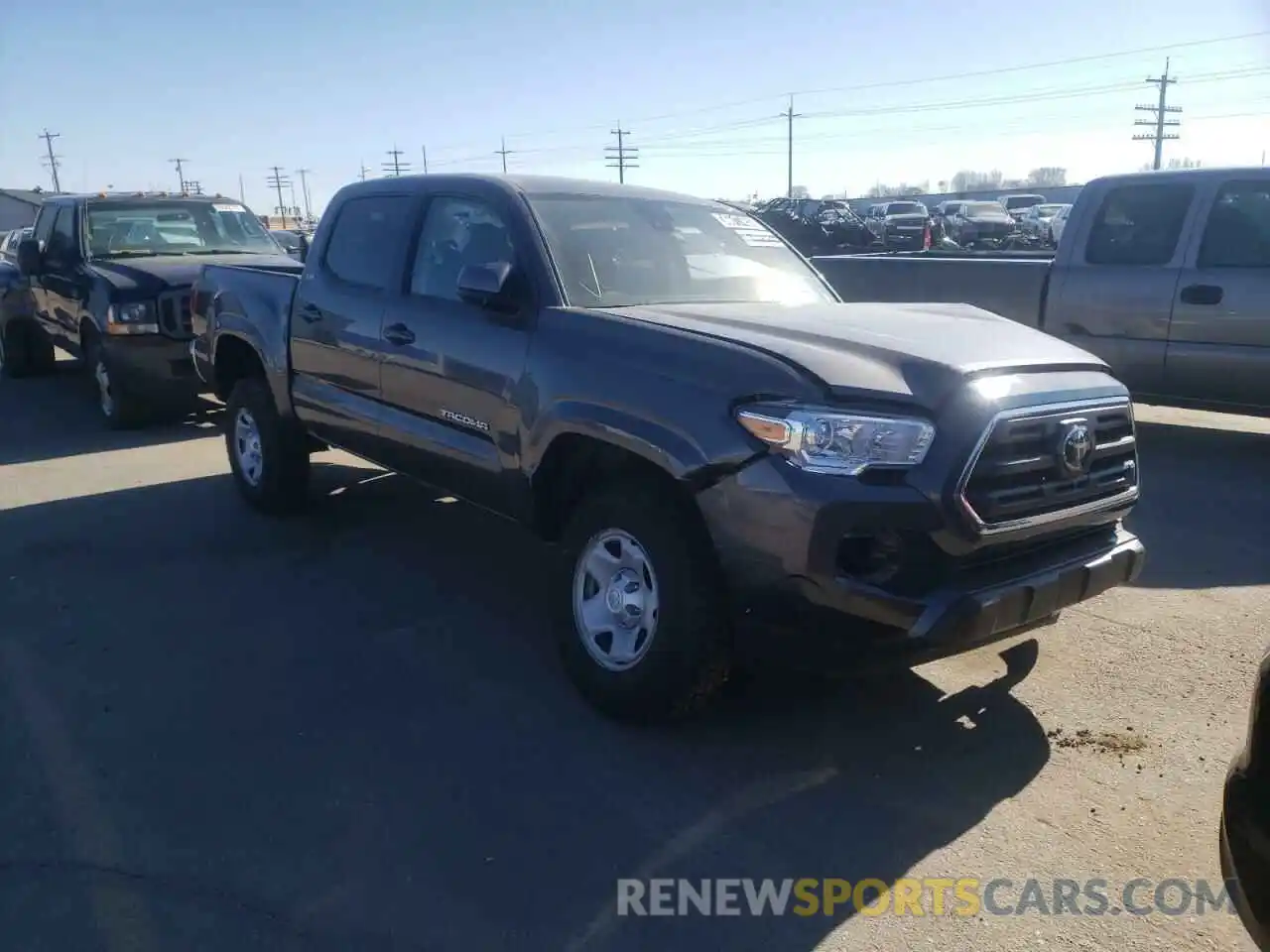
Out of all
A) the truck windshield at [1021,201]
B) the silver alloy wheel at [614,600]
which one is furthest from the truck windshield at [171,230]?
the truck windshield at [1021,201]

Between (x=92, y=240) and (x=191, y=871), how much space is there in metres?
8.63

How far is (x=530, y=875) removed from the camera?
2.96 m

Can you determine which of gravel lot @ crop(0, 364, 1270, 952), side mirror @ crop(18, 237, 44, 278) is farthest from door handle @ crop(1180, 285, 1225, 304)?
side mirror @ crop(18, 237, 44, 278)

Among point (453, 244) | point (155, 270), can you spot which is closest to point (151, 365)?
point (155, 270)

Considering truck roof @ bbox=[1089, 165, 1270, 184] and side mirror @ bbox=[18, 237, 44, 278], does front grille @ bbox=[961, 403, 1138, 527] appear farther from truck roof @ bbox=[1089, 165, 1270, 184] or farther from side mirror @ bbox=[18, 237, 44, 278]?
side mirror @ bbox=[18, 237, 44, 278]

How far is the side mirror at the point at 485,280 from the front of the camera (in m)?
4.13

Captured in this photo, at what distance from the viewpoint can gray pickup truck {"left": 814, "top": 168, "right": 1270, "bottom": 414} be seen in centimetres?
742

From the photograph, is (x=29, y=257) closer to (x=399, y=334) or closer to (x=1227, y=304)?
(x=399, y=334)

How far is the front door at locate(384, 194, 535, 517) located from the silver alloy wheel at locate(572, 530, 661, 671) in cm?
55

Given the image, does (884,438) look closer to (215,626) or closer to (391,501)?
(215,626)

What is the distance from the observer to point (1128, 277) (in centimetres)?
796

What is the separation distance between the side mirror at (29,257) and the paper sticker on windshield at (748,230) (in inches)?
309

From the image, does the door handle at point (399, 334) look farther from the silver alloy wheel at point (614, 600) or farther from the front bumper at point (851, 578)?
the front bumper at point (851, 578)

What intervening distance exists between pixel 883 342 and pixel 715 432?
0.72 meters
